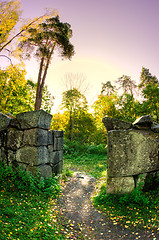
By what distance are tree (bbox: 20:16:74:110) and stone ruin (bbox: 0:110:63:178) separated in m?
8.49

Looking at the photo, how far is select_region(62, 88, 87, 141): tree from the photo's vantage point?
17.2 meters

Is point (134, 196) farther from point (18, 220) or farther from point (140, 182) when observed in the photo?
point (18, 220)

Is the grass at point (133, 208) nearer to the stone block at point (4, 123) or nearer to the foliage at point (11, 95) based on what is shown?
the stone block at point (4, 123)

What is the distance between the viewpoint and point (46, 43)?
1391cm

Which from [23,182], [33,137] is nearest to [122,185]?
[23,182]

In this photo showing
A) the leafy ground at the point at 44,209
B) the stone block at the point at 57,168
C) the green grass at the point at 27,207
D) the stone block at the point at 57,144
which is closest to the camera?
the green grass at the point at 27,207

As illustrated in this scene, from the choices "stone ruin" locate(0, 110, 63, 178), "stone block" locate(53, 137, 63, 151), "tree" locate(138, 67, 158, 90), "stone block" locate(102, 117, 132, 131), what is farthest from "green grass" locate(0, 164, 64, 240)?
"tree" locate(138, 67, 158, 90)

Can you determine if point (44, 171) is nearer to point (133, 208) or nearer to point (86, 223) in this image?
point (86, 223)

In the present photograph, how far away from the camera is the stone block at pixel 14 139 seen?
4.80 m

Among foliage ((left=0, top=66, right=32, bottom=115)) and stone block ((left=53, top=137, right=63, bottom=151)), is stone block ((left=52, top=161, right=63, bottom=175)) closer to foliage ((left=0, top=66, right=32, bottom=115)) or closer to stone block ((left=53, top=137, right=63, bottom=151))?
stone block ((left=53, top=137, right=63, bottom=151))

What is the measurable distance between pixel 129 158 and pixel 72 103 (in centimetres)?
1341

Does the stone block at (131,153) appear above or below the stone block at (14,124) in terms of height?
below

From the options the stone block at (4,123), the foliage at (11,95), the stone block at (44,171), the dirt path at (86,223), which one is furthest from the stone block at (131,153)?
the foliage at (11,95)

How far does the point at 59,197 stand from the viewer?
4.81 m
